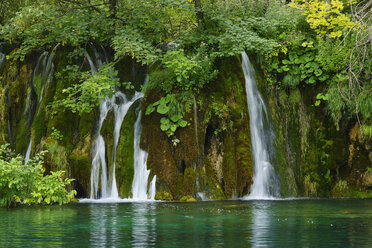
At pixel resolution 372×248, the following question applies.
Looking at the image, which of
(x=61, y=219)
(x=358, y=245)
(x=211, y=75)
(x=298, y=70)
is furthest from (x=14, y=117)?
(x=358, y=245)

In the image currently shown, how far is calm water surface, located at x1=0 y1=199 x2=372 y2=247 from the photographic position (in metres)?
6.68

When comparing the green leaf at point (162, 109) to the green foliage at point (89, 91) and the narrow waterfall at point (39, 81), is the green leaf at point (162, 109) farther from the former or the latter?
the narrow waterfall at point (39, 81)

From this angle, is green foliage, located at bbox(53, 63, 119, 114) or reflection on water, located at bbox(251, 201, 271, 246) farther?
green foliage, located at bbox(53, 63, 119, 114)

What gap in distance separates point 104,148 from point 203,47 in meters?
4.33

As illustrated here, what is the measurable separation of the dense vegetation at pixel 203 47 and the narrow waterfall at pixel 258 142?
32.0 inches

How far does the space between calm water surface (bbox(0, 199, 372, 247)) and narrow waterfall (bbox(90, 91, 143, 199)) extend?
2.31m

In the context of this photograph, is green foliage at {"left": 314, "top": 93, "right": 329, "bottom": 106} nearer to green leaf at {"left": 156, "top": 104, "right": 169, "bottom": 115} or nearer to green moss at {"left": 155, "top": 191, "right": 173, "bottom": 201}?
green leaf at {"left": 156, "top": 104, "right": 169, "bottom": 115}

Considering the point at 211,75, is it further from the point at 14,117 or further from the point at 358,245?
the point at 358,245

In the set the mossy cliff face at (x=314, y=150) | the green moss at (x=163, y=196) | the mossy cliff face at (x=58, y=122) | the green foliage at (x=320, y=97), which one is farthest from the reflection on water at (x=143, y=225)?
the green foliage at (x=320, y=97)

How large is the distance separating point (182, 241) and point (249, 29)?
10.9 meters

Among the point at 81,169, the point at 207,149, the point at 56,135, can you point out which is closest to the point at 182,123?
the point at 207,149

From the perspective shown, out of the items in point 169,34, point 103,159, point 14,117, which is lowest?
point 103,159

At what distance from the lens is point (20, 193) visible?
1177 centimetres

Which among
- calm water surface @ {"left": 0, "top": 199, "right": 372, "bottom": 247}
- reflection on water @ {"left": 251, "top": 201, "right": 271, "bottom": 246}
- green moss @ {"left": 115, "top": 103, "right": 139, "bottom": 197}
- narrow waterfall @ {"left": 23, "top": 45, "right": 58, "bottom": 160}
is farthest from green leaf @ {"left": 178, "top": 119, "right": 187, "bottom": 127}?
narrow waterfall @ {"left": 23, "top": 45, "right": 58, "bottom": 160}
